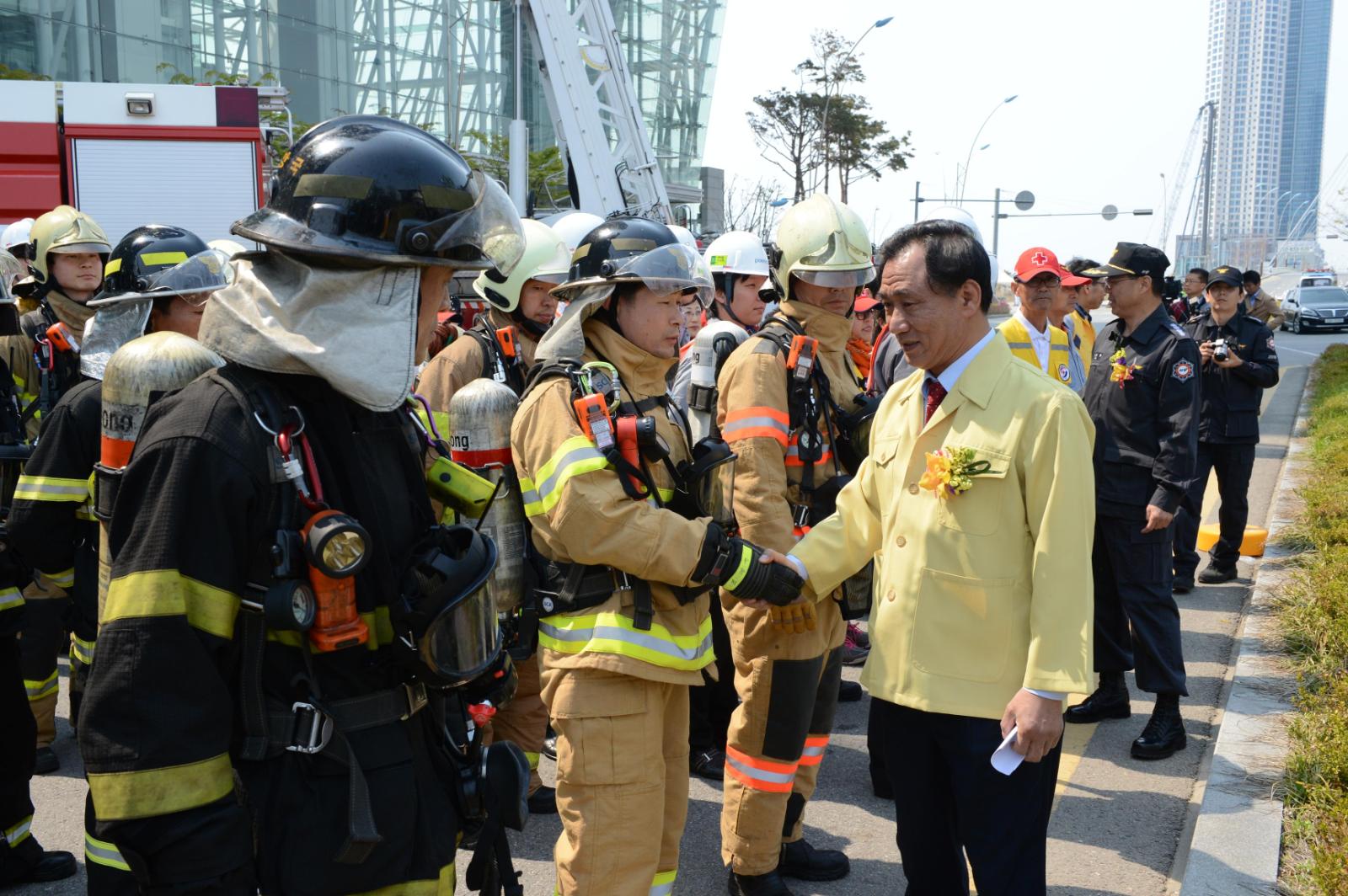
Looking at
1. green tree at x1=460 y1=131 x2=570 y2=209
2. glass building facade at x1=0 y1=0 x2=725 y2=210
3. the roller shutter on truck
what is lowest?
the roller shutter on truck

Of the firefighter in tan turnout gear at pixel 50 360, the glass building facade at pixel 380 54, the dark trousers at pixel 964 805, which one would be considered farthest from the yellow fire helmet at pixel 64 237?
the glass building facade at pixel 380 54

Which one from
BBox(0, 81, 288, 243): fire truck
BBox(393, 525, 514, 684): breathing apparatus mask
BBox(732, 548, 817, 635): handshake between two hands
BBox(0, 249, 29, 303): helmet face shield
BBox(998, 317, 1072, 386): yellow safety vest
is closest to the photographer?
BBox(393, 525, 514, 684): breathing apparatus mask

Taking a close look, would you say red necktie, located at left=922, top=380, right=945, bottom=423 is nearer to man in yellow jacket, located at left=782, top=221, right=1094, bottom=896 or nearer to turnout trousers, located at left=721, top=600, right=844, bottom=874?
man in yellow jacket, located at left=782, top=221, right=1094, bottom=896

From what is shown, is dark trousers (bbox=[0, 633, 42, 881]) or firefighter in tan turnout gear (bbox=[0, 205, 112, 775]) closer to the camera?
dark trousers (bbox=[0, 633, 42, 881])

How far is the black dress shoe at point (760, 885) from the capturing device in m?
3.79

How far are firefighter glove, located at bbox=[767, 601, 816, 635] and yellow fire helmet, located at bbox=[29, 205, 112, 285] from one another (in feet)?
13.7

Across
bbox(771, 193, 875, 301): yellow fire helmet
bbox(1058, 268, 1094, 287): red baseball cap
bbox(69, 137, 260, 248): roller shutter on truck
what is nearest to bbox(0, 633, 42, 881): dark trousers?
bbox(771, 193, 875, 301): yellow fire helmet

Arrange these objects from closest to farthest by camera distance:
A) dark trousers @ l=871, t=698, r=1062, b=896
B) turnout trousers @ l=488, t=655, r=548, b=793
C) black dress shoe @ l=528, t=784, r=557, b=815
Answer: dark trousers @ l=871, t=698, r=1062, b=896, turnout trousers @ l=488, t=655, r=548, b=793, black dress shoe @ l=528, t=784, r=557, b=815

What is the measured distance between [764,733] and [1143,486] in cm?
265

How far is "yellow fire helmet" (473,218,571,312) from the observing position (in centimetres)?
527

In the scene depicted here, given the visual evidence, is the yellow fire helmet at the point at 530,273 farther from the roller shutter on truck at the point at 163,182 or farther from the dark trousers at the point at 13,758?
the roller shutter on truck at the point at 163,182

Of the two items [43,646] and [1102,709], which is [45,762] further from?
[1102,709]

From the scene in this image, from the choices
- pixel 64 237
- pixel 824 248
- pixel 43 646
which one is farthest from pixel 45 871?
pixel 824 248

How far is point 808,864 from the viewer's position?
4.06m
